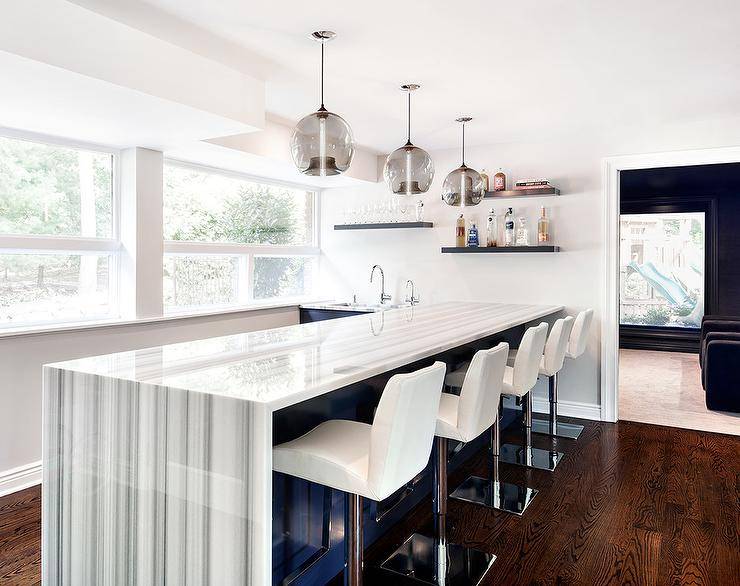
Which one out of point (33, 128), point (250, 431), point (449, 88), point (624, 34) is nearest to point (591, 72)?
point (624, 34)

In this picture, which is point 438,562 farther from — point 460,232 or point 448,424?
point 460,232

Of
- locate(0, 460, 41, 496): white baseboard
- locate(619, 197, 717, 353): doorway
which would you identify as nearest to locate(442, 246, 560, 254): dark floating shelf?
locate(0, 460, 41, 496): white baseboard

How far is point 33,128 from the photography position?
338cm

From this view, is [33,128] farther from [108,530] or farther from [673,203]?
[673,203]

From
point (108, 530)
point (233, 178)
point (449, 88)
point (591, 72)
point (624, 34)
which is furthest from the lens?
point (233, 178)

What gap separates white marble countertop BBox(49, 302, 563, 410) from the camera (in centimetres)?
173

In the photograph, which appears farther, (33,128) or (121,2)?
(33,128)

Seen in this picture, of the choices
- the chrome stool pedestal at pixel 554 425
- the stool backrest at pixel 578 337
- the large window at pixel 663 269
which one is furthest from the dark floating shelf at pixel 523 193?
the large window at pixel 663 269

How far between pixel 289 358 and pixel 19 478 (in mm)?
2181

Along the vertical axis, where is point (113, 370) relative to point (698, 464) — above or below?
above

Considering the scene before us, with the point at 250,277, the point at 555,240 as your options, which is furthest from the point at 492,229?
the point at 250,277

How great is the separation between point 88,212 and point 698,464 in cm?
425

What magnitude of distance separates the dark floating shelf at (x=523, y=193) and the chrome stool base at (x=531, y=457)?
2040 mm

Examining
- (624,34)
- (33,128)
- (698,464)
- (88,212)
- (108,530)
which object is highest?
(624,34)
